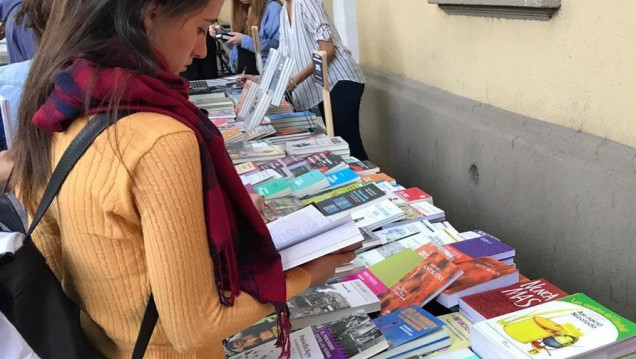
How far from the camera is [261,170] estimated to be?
8.79ft

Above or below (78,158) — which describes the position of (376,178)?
below

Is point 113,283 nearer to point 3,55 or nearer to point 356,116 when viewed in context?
point 356,116

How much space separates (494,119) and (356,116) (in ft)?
4.12

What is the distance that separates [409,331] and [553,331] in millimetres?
326

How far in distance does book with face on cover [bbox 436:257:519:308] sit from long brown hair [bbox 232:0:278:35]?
3.33 m

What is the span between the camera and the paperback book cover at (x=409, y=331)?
1.41 m

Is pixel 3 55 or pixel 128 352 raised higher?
pixel 3 55

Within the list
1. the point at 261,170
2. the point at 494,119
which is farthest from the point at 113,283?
the point at 494,119

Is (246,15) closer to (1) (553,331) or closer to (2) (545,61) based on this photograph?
(2) (545,61)

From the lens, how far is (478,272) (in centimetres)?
172

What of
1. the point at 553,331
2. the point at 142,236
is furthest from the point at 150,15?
the point at 553,331

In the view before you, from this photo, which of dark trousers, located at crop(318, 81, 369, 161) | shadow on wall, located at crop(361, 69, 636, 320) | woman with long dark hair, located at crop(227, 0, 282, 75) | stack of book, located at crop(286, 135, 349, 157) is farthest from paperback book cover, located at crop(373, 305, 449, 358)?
woman with long dark hair, located at crop(227, 0, 282, 75)

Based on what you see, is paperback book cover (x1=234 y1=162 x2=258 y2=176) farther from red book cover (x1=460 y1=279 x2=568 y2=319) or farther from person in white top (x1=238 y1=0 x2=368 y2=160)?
red book cover (x1=460 y1=279 x2=568 y2=319)

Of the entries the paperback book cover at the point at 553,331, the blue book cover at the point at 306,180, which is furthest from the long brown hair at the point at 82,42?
the blue book cover at the point at 306,180
